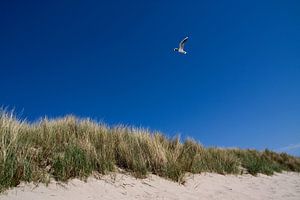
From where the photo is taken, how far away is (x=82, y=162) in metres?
6.00

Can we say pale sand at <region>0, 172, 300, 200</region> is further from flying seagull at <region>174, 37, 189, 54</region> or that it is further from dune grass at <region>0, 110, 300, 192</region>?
flying seagull at <region>174, 37, 189, 54</region>

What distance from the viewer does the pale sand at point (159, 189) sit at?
4895 mm

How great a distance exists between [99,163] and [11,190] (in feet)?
6.49

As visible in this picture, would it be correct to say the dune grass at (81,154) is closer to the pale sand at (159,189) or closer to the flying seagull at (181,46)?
the pale sand at (159,189)

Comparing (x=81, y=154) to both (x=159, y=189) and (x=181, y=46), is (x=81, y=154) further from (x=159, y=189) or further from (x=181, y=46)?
(x=181, y=46)

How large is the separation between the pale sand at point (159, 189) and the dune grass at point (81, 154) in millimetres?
185

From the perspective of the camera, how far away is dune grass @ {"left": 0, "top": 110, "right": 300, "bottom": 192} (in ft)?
16.6

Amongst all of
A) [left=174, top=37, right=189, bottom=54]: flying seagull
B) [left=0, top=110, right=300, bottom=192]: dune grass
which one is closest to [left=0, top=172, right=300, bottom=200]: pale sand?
[left=0, top=110, right=300, bottom=192]: dune grass

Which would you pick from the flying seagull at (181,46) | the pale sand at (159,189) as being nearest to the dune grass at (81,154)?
the pale sand at (159,189)

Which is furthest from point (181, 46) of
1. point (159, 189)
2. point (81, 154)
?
point (81, 154)

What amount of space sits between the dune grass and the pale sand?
19 cm

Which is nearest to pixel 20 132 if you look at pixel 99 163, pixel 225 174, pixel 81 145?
pixel 81 145

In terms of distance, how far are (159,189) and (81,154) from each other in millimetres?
1609

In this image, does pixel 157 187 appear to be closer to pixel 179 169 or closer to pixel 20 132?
pixel 179 169
